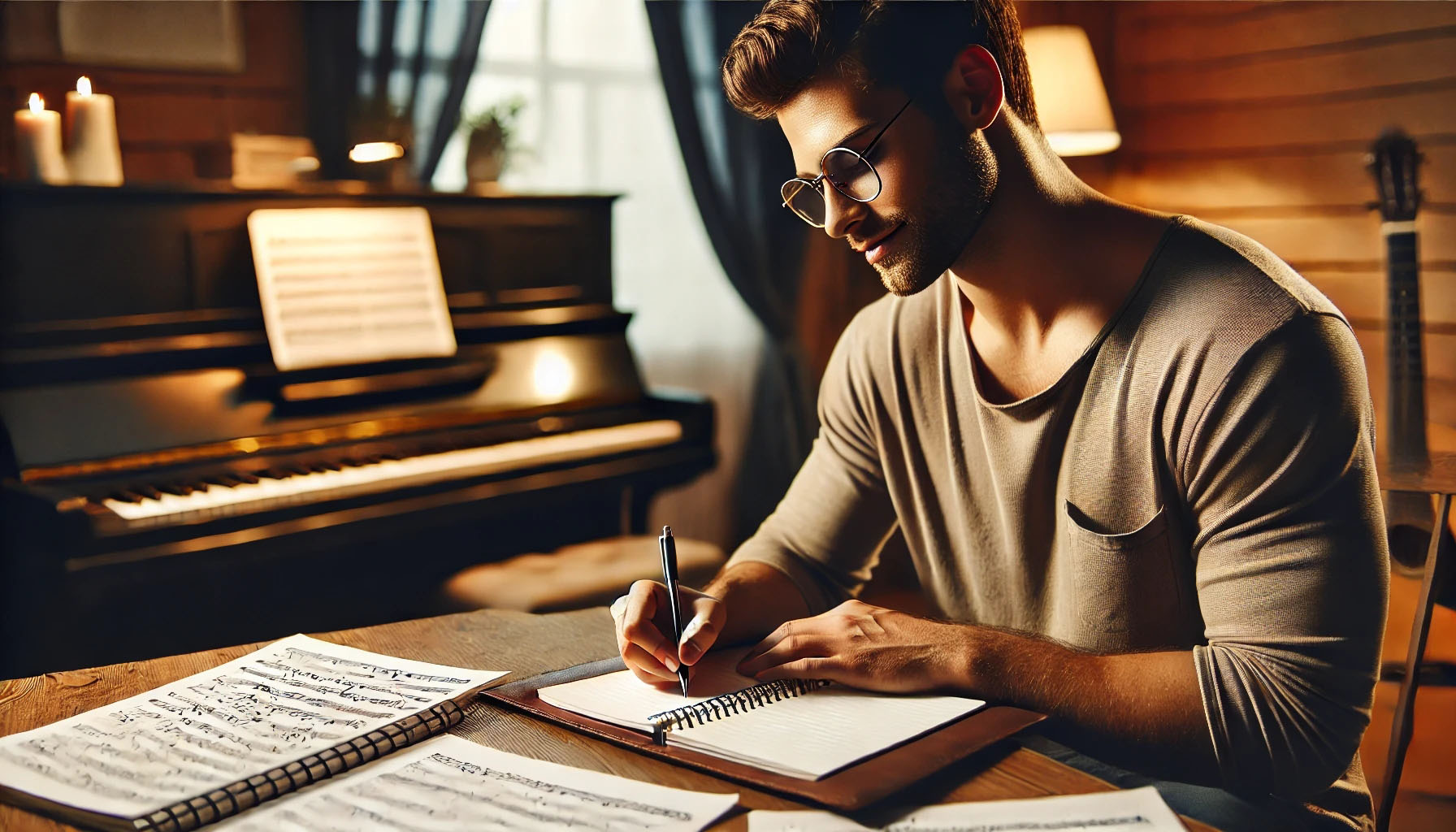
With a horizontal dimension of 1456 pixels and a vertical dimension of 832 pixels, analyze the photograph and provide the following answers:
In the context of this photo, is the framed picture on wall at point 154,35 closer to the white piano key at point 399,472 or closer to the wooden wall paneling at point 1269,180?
the white piano key at point 399,472

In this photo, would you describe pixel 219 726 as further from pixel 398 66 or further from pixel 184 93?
pixel 398 66

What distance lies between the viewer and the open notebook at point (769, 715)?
2.51ft

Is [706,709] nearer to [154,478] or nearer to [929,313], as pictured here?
[929,313]

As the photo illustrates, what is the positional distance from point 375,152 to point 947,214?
2.29 metres

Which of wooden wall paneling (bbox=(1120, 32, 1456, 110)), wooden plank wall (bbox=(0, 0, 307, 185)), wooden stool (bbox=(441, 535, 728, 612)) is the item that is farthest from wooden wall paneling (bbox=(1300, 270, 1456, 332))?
wooden plank wall (bbox=(0, 0, 307, 185))

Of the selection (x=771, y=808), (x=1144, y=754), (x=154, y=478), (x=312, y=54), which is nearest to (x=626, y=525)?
(x=154, y=478)

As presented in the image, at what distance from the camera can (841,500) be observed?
1431 millimetres

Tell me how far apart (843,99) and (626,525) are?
188cm

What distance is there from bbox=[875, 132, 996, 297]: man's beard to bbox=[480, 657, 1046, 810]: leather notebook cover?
0.56 metres

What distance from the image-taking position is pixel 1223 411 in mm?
1062

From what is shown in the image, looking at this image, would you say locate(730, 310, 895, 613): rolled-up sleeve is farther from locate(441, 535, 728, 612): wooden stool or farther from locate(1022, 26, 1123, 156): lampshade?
locate(1022, 26, 1123, 156): lampshade

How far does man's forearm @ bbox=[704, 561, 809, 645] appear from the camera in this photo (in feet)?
3.59

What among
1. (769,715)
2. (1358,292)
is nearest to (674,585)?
(769,715)

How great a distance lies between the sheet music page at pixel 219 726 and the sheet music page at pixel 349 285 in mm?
1456
